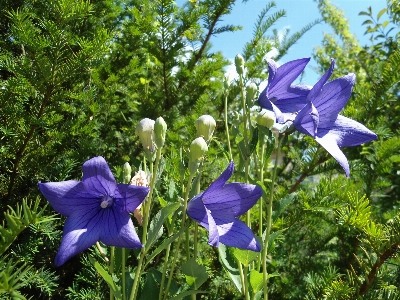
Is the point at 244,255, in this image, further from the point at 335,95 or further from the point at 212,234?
the point at 335,95

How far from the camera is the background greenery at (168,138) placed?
3.24ft

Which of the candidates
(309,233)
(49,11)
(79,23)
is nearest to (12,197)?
(49,11)

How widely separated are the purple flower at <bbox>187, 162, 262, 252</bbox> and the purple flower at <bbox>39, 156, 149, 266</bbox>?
12 cm

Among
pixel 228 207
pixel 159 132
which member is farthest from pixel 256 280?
pixel 159 132

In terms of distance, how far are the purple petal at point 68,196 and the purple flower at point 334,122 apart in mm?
466

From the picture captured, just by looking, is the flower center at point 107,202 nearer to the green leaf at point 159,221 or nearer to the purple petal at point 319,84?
the green leaf at point 159,221

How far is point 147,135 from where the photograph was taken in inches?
28.0

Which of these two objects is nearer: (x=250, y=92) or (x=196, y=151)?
(x=196, y=151)

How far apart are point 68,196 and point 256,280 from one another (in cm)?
42

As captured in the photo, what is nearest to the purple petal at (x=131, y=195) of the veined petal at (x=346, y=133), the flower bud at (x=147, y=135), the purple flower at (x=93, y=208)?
the purple flower at (x=93, y=208)

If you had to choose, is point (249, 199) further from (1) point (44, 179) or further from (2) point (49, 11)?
(2) point (49, 11)

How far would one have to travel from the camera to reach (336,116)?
2.84 ft

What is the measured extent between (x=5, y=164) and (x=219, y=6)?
1.05 meters

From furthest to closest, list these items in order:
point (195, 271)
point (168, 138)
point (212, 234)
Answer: point (168, 138) → point (195, 271) → point (212, 234)
